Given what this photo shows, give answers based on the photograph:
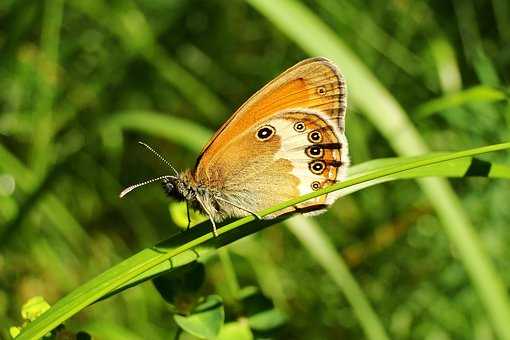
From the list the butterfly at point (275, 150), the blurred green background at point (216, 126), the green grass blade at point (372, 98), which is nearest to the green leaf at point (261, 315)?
the butterfly at point (275, 150)

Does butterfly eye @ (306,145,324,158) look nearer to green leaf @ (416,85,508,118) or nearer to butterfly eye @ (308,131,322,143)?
butterfly eye @ (308,131,322,143)

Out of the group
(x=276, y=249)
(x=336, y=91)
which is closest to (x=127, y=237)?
(x=276, y=249)

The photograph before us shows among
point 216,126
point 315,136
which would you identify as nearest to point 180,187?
point 315,136

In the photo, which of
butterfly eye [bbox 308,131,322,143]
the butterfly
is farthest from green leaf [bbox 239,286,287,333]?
butterfly eye [bbox 308,131,322,143]

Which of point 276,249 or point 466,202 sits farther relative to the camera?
point 276,249

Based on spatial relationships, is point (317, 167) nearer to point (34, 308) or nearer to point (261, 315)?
point (261, 315)

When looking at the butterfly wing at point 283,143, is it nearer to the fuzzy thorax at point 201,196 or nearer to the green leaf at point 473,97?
the fuzzy thorax at point 201,196

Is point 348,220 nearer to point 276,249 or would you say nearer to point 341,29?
point 276,249
